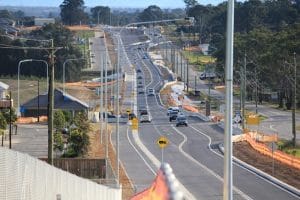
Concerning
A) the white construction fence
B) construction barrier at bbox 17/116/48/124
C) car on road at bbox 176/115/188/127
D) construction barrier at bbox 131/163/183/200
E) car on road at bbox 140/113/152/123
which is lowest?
construction barrier at bbox 17/116/48/124

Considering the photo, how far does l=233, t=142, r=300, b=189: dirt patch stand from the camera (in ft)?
131

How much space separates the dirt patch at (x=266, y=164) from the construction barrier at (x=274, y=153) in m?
0.40

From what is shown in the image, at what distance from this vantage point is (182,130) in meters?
72.8

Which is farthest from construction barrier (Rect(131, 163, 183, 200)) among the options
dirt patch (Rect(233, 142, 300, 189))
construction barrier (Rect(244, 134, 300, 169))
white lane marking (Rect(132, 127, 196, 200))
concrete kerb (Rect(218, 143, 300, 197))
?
construction barrier (Rect(244, 134, 300, 169))

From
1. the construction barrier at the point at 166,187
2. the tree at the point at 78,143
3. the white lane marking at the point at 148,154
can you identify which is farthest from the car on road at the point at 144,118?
the construction barrier at the point at 166,187

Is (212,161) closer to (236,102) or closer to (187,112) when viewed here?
(187,112)

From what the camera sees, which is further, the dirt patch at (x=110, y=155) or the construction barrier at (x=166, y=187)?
the dirt patch at (x=110, y=155)

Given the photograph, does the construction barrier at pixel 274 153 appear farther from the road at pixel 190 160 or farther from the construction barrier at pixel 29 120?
the construction barrier at pixel 29 120

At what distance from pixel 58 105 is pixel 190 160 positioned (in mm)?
36210

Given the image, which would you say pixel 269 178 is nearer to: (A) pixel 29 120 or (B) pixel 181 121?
(B) pixel 181 121

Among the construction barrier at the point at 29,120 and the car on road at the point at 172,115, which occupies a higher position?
the car on road at the point at 172,115

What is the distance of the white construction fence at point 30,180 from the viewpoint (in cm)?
894

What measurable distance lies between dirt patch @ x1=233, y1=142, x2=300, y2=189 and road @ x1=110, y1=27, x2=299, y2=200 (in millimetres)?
1065

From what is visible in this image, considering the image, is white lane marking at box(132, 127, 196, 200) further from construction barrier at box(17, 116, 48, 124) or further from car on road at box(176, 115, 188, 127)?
construction barrier at box(17, 116, 48, 124)
